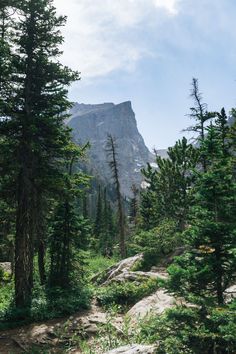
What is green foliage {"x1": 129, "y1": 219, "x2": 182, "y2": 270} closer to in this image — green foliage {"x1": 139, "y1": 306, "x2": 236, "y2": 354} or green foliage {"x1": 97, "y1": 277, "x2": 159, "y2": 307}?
green foliage {"x1": 97, "y1": 277, "x2": 159, "y2": 307}

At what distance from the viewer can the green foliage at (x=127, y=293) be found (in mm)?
16875

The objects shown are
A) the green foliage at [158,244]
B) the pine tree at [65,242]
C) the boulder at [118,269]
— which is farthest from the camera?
the green foliage at [158,244]

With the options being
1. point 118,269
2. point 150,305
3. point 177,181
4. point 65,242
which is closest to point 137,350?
point 150,305

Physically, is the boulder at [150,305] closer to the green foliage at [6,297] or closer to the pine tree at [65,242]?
the pine tree at [65,242]

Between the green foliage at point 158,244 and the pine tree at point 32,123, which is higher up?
the pine tree at point 32,123

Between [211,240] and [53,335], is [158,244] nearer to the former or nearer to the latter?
[53,335]

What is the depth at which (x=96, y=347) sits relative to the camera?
11641mm

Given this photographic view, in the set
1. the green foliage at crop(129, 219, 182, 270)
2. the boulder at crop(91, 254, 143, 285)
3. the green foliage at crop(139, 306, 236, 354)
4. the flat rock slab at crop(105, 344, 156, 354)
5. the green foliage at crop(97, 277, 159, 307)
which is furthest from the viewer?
the green foliage at crop(129, 219, 182, 270)

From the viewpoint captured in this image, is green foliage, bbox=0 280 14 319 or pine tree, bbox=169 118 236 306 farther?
green foliage, bbox=0 280 14 319

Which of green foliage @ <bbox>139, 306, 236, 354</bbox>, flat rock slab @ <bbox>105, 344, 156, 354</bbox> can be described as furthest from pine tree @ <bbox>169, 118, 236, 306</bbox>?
flat rock slab @ <bbox>105, 344, 156, 354</bbox>

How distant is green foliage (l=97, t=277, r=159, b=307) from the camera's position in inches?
664

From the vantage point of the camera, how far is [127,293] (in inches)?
672

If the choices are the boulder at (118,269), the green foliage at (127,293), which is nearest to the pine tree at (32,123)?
the green foliage at (127,293)

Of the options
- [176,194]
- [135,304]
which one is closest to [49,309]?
[135,304]
